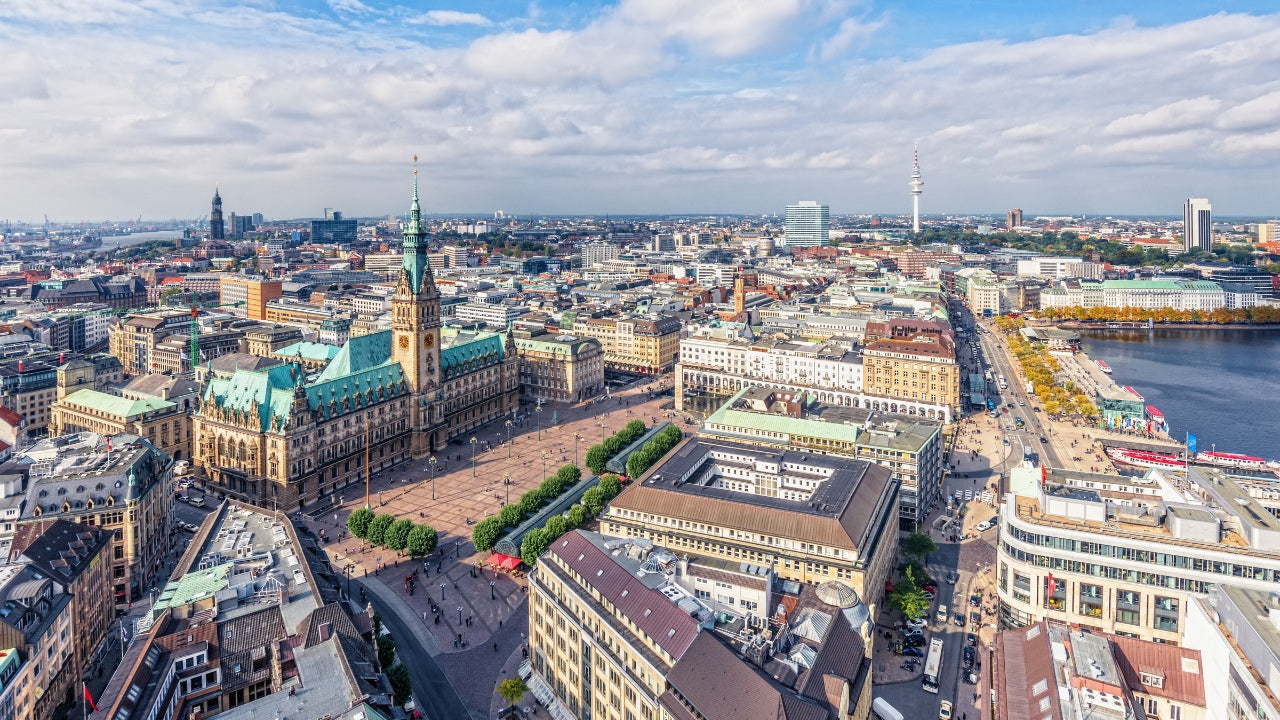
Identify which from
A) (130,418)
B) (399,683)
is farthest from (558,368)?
(399,683)

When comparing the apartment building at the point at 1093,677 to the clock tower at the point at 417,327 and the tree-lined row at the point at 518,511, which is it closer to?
the tree-lined row at the point at 518,511

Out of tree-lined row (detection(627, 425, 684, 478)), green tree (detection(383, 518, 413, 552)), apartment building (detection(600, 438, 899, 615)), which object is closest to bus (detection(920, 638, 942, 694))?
apartment building (detection(600, 438, 899, 615))

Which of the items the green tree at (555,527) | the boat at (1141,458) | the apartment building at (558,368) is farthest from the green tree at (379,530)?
the boat at (1141,458)

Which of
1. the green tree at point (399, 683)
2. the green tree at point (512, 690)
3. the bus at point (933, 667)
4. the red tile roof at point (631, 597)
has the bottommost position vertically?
the bus at point (933, 667)

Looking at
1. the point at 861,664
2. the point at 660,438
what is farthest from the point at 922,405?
the point at 861,664

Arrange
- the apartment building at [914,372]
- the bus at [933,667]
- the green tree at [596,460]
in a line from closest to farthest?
the bus at [933,667] < the green tree at [596,460] < the apartment building at [914,372]

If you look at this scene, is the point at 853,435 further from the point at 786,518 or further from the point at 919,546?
the point at 786,518
